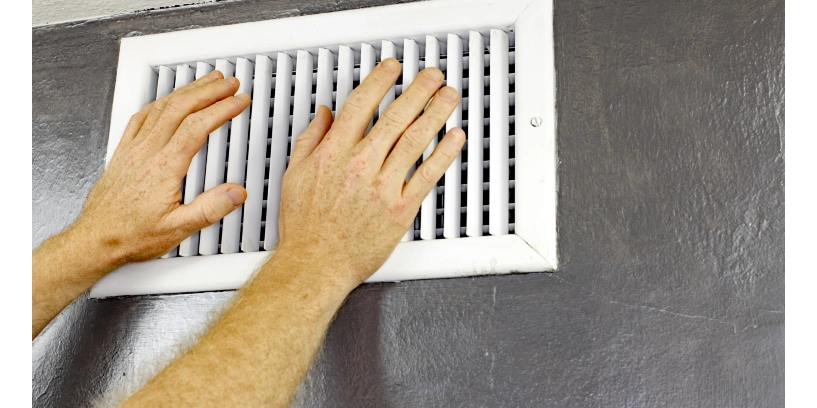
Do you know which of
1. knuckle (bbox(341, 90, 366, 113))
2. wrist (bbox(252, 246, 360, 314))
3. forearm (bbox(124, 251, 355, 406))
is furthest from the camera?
knuckle (bbox(341, 90, 366, 113))

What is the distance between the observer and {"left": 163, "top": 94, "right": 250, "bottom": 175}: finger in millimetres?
1076

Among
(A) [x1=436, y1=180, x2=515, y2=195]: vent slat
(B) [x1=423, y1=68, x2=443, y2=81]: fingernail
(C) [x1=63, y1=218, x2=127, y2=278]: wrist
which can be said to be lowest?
(C) [x1=63, y1=218, x2=127, y2=278]: wrist

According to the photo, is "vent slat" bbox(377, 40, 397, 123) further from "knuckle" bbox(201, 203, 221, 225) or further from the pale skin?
"knuckle" bbox(201, 203, 221, 225)

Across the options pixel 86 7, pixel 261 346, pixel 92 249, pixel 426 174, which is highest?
pixel 86 7

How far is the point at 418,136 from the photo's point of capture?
38.8 inches

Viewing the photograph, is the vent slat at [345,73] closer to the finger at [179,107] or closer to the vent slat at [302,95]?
the vent slat at [302,95]

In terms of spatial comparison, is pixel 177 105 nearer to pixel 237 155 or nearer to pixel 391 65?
pixel 237 155

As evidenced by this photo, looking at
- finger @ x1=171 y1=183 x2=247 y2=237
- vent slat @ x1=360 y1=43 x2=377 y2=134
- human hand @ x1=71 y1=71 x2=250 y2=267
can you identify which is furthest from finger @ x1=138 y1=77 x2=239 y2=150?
vent slat @ x1=360 y1=43 x2=377 y2=134

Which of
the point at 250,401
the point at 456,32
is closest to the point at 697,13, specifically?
the point at 456,32

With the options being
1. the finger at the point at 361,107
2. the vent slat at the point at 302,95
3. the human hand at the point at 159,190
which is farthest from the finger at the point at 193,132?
the finger at the point at 361,107

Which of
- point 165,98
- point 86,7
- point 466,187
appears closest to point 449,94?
point 466,187

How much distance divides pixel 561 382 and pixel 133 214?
66 centimetres

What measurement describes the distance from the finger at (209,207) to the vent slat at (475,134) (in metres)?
0.34

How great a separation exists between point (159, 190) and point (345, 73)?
0.34m
